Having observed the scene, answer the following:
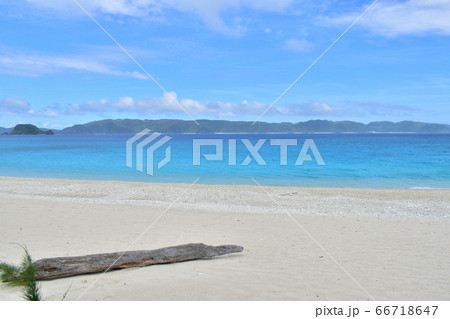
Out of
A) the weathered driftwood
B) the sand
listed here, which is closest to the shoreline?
the sand

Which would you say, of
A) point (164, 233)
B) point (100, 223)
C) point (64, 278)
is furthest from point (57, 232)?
point (64, 278)

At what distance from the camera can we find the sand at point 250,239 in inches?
213

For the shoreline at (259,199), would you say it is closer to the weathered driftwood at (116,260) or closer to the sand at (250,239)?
the sand at (250,239)

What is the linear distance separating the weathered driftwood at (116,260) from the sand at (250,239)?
0.13m

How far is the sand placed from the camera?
17.7ft

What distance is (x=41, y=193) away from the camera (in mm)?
16734

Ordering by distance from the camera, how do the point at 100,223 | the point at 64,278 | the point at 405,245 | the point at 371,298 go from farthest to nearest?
the point at 100,223
the point at 405,245
the point at 64,278
the point at 371,298

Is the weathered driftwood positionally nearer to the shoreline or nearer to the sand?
the sand

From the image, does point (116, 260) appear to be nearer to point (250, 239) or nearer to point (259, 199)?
point (250, 239)

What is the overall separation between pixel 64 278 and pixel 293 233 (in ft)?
17.9

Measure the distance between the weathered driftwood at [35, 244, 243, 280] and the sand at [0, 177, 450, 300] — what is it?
0.42ft

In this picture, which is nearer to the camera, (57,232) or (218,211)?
(57,232)
